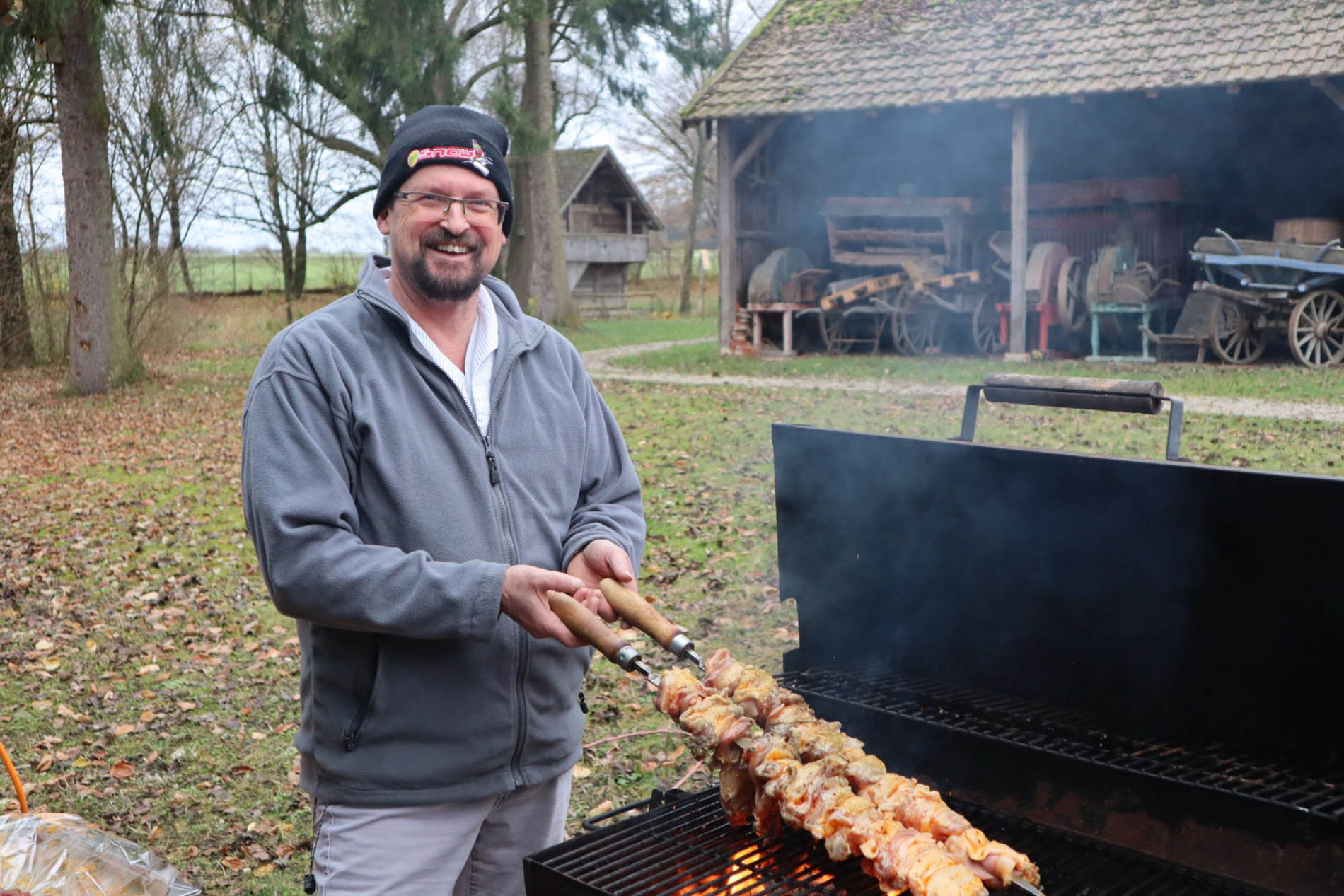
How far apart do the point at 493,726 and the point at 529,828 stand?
0.36 meters

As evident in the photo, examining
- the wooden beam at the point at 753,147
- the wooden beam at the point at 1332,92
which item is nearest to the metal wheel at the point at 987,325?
the wooden beam at the point at 753,147

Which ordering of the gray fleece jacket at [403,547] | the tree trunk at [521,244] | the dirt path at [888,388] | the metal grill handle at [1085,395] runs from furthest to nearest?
the tree trunk at [521,244], the dirt path at [888,388], the metal grill handle at [1085,395], the gray fleece jacket at [403,547]

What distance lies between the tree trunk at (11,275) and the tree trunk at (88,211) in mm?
1908

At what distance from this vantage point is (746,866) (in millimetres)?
2371

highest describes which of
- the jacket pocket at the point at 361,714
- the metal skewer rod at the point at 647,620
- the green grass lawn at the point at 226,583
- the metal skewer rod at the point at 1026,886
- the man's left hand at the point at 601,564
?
the man's left hand at the point at 601,564

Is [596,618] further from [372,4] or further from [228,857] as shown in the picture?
[372,4]

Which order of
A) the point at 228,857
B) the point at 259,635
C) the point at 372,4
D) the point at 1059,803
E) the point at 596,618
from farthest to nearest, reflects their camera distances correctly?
the point at 372,4 < the point at 259,635 < the point at 228,857 < the point at 1059,803 < the point at 596,618

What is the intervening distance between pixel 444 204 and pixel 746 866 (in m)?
1.55

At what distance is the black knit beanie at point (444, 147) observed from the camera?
255 centimetres

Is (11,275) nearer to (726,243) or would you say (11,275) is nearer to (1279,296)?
(726,243)

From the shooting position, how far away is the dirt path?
1073 cm

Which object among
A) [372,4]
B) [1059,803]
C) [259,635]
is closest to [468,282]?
[1059,803]

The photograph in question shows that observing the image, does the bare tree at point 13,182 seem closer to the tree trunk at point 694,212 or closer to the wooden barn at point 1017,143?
the wooden barn at point 1017,143

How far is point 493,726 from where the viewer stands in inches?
99.2
